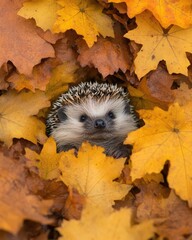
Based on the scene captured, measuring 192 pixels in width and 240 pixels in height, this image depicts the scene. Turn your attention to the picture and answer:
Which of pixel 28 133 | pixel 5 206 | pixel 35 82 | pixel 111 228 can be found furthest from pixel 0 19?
pixel 111 228

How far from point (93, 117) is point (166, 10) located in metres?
0.91

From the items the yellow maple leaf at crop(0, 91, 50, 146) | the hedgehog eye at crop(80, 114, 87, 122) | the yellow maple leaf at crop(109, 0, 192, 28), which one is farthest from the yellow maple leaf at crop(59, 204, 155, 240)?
the hedgehog eye at crop(80, 114, 87, 122)

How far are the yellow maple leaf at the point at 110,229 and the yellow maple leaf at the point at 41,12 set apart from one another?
1244 millimetres

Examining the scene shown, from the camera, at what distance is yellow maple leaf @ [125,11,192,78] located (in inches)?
117

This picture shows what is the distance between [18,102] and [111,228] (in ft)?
3.82

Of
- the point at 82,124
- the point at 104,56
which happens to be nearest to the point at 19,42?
the point at 104,56

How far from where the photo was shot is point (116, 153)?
335 cm

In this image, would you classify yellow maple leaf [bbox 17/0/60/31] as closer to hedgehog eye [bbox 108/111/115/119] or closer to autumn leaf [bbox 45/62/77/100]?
autumn leaf [bbox 45/62/77/100]

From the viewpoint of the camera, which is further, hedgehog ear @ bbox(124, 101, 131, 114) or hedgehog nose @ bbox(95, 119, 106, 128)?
hedgehog ear @ bbox(124, 101, 131, 114)

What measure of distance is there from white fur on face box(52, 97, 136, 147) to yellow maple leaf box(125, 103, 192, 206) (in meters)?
0.58

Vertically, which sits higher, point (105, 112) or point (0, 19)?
point (0, 19)

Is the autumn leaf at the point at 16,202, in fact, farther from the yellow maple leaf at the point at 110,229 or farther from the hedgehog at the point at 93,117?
the hedgehog at the point at 93,117

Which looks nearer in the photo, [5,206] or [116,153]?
[5,206]

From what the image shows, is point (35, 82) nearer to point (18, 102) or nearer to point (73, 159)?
point (18, 102)
